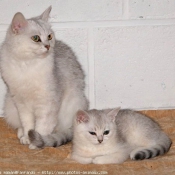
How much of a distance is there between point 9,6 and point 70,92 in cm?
85

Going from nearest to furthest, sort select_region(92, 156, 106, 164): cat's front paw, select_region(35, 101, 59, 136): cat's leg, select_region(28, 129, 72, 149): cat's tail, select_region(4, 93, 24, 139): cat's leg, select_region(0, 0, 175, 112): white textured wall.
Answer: select_region(92, 156, 106, 164): cat's front paw → select_region(28, 129, 72, 149): cat's tail → select_region(35, 101, 59, 136): cat's leg → select_region(4, 93, 24, 139): cat's leg → select_region(0, 0, 175, 112): white textured wall

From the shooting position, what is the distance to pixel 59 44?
341 cm

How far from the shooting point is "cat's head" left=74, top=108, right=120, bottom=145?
109 inches

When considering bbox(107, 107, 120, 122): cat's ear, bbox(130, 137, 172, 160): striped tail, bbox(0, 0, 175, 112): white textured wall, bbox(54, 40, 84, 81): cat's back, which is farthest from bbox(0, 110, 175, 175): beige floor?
bbox(0, 0, 175, 112): white textured wall

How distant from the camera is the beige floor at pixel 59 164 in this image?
101 inches

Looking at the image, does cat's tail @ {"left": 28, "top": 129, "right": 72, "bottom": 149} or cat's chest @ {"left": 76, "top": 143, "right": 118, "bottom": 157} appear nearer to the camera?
cat's chest @ {"left": 76, "top": 143, "right": 118, "bottom": 157}

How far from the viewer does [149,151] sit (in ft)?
9.00

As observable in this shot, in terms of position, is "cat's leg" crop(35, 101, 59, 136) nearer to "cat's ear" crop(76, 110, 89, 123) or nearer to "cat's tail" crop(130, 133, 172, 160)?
"cat's ear" crop(76, 110, 89, 123)

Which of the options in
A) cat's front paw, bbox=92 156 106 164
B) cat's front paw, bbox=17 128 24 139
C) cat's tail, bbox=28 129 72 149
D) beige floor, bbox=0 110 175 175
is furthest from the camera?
cat's front paw, bbox=17 128 24 139

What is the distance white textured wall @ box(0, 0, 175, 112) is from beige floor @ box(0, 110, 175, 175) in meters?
0.79

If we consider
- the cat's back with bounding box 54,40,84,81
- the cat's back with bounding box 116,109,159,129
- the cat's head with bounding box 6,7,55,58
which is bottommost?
the cat's back with bounding box 116,109,159,129

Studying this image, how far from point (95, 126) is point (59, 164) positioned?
0.31 m

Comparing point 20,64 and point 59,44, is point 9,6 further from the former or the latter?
point 20,64

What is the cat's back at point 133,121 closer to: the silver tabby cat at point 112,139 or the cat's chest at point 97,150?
the silver tabby cat at point 112,139
